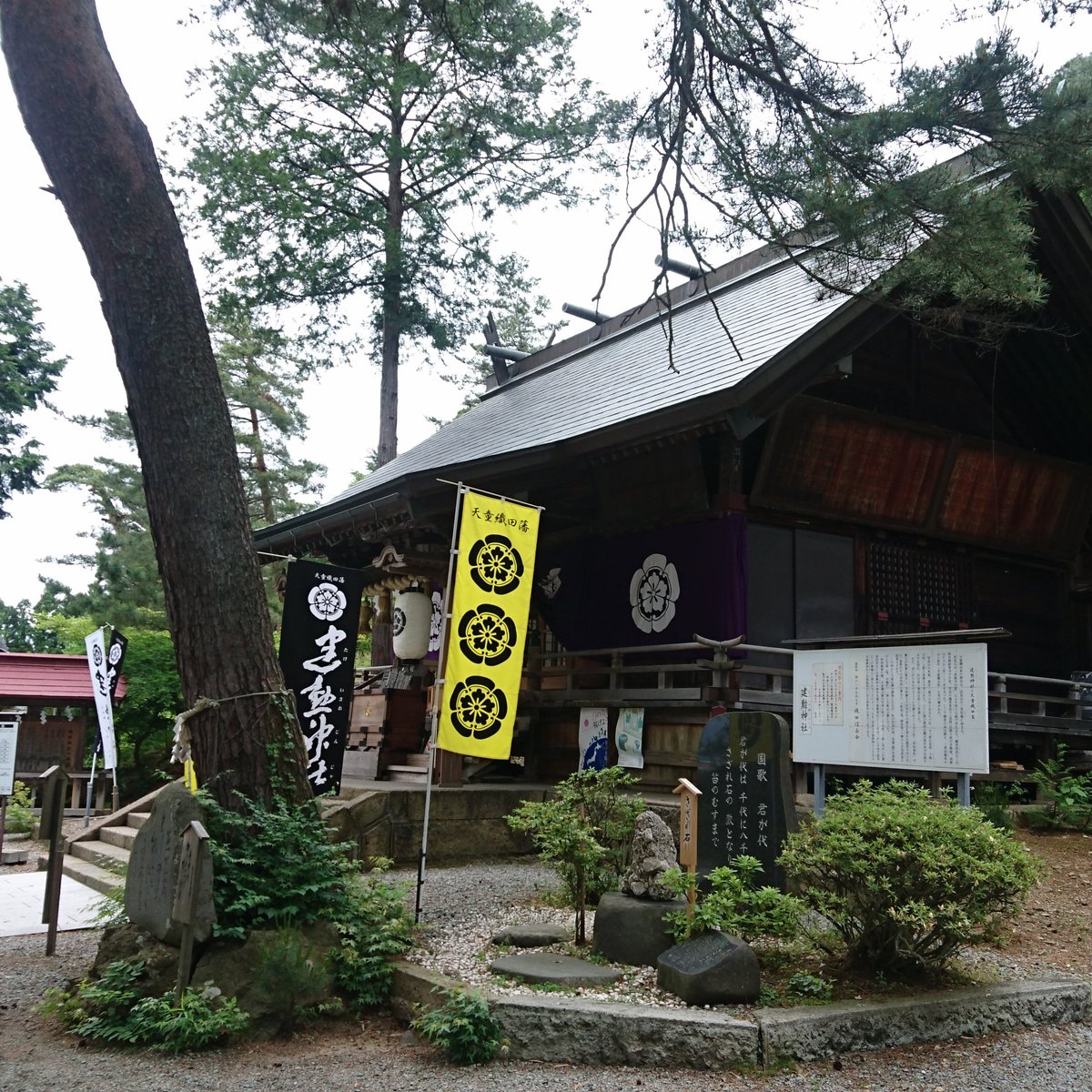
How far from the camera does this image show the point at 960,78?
5.42m

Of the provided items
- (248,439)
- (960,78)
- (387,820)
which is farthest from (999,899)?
(248,439)

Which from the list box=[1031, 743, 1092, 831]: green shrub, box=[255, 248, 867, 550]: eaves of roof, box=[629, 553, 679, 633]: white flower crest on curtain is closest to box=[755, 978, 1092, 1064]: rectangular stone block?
box=[255, 248, 867, 550]: eaves of roof

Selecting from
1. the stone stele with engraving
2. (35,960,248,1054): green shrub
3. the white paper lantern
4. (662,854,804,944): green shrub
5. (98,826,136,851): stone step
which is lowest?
(98,826,136,851): stone step

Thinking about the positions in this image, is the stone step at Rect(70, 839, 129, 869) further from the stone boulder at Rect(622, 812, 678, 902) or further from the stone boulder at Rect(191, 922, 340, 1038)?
the stone boulder at Rect(622, 812, 678, 902)

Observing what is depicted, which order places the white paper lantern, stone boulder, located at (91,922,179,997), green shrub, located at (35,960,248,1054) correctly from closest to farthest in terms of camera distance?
1. green shrub, located at (35,960,248,1054)
2. stone boulder, located at (91,922,179,997)
3. the white paper lantern

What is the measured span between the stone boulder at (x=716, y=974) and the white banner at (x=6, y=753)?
336 inches

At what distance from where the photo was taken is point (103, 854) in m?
9.67

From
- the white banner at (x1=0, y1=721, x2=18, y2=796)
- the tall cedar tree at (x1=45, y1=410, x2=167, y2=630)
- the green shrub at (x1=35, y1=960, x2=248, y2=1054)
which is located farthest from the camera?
the tall cedar tree at (x1=45, y1=410, x2=167, y2=630)

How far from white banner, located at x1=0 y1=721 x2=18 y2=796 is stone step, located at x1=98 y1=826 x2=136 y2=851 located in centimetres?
121

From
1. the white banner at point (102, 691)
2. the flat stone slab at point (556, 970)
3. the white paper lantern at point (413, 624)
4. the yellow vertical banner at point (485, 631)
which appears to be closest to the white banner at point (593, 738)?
the white paper lantern at point (413, 624)

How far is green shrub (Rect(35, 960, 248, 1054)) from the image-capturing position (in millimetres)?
4645

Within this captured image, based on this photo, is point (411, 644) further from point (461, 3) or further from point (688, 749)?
point (461, 3)

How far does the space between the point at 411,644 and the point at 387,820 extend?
2782 millimetres

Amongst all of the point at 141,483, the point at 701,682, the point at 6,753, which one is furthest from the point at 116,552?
the point at 701,682
